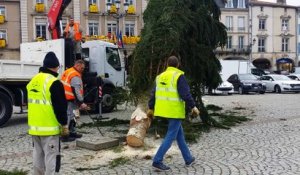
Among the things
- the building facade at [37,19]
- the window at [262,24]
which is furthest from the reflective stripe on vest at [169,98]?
the window at [262,24]

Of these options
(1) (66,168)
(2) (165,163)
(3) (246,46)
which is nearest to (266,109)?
(2) (165,163)

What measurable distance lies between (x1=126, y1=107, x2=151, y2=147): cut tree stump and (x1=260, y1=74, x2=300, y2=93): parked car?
2059cm

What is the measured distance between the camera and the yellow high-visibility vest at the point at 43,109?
210 inches

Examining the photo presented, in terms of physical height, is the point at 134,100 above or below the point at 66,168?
above

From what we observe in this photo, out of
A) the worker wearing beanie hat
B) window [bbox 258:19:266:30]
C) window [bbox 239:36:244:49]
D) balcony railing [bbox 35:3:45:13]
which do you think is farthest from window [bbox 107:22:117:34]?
the worker wearing beanie hat

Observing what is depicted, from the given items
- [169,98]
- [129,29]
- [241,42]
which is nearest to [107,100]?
[169,98]

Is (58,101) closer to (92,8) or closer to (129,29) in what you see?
(92,8)

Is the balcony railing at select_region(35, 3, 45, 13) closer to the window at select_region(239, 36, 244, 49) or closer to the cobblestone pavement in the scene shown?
the window at select_region(239, 36, 244, 49)

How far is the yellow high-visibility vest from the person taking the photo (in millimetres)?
5344

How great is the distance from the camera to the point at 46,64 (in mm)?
5465

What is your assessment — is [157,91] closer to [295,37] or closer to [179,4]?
[179,4]

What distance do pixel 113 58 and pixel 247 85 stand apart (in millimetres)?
13703

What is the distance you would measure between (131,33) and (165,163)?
4024 cm

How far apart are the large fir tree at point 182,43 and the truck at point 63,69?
3.15 metres
